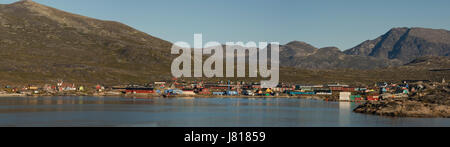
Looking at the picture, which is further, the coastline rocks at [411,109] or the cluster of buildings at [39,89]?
the cluster of buildings at [39,89]

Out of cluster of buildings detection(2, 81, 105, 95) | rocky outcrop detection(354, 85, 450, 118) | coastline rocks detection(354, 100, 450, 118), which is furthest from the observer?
cluster of buildings detection(2, 81, 105, 95)

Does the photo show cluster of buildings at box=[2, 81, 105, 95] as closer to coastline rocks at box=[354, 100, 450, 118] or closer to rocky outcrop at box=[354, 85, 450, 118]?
rocky outcrop at box=[354, 85, 450, 118]

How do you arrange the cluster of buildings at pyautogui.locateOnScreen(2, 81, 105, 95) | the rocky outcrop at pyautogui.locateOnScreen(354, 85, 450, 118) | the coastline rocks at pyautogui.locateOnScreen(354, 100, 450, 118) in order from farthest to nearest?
the cluster of buildings at pyautogui.locateOnScreen(2, 81, 105, 95)
the rocky outcrop at pyautogui.locateOnScreen(354, 85, 450, 118)
the coastline rocks at pyautogui.locateOnScreen(354, 100, 450, 118)

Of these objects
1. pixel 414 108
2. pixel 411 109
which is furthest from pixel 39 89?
pixel 414 108

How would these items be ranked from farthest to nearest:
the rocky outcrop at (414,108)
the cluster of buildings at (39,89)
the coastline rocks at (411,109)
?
1. the cluster of buildings at (39,89)
2. the rocky outcrop at (414,108)
3. the coastline rocks at (411,109)

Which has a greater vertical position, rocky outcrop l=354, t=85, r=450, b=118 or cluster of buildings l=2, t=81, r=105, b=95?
cluster of buildings l=2, t=81, r=105, b=95

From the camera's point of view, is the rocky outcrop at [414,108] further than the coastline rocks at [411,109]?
Yes

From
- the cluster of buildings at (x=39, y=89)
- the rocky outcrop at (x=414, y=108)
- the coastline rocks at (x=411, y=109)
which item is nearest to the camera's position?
the coastline rocks at (x=411, y=109)

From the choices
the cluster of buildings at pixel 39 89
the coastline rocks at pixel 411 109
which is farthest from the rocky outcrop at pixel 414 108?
the cluster of buildings at pixel 39 89

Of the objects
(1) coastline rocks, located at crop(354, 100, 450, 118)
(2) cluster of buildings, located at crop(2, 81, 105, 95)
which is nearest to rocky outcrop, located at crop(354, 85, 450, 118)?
(1) coastline rocks, located at crop(354, 100, 450, 118)

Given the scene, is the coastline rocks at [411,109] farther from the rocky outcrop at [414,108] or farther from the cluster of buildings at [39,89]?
the cluster of buildings at [39,89]

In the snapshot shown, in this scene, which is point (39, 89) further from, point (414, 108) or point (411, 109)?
point (414, 108)

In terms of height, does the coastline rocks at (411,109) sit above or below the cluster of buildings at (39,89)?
below
